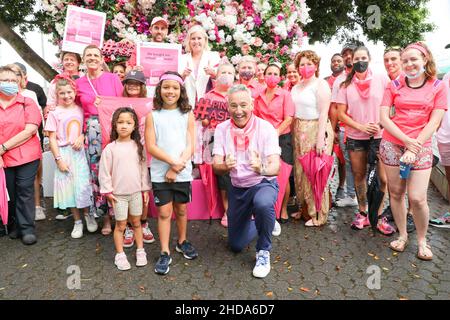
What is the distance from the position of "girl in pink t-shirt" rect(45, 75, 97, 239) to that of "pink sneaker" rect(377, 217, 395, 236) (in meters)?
3.30

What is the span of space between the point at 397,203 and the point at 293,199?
1.88 meters

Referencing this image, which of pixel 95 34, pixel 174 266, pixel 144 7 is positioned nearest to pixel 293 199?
pixel 174 266

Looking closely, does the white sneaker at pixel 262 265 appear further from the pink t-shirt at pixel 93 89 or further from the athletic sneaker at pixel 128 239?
the pink t-shirt at pixel 93 89

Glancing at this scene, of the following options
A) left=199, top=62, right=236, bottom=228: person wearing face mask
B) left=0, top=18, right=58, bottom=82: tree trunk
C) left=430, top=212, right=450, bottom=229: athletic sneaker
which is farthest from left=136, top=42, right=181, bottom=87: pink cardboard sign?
left=0, top=18, right=58, bottom=82: tree trunk

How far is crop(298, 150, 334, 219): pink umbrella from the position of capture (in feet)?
14.8

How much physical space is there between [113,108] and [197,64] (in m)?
1.30

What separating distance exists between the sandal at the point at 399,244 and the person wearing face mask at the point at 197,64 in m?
2.69

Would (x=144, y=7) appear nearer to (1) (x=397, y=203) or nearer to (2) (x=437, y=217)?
(1) (x=397, y=203)

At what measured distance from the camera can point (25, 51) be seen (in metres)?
10.1

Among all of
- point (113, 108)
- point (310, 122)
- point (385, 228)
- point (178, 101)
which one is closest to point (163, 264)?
point (178, 101)

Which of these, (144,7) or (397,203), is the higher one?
(144,7)

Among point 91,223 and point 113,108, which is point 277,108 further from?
point 91,223

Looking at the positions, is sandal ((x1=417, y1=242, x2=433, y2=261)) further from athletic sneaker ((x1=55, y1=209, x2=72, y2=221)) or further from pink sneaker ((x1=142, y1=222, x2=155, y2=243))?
athletic sneaker ((x1=55, y1=209, x2=72, y2=221))

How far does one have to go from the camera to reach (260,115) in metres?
4.57
